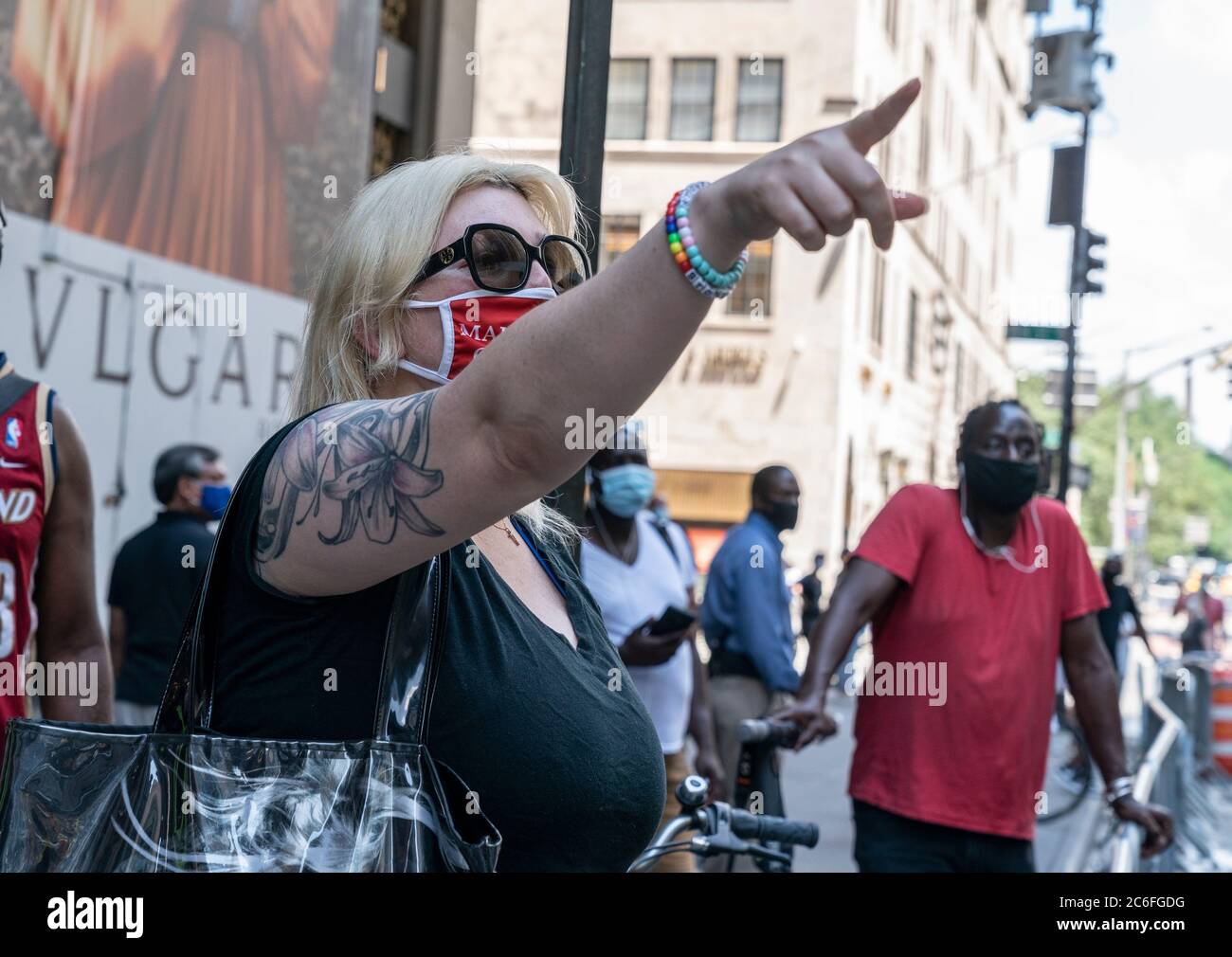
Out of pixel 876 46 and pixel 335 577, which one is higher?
pixel 876 46

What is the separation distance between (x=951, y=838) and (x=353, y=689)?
119 inches

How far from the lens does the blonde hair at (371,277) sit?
2.00 m

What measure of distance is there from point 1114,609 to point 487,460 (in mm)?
14521

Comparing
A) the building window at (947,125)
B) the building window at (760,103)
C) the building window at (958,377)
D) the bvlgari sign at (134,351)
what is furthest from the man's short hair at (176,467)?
the building window at (958,377)

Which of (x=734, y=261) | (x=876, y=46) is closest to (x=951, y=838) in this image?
(x=734, y=261)

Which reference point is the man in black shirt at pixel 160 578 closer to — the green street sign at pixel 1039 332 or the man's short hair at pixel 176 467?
the man's short hair at pixel 176 467

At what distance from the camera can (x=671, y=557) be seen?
20.2ft

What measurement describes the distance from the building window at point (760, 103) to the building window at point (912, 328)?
324 inches

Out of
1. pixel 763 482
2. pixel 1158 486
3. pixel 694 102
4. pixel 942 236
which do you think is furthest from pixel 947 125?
pixel 1158 486

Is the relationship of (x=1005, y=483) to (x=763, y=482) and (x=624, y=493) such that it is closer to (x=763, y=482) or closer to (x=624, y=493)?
(x=624, y=493)

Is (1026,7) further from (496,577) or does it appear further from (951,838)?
(496,577)

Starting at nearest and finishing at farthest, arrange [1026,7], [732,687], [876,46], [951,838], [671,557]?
[951,838], [671,557], [732,687], [1026,7], [876,46]

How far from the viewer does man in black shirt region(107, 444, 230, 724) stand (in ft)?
20.6
